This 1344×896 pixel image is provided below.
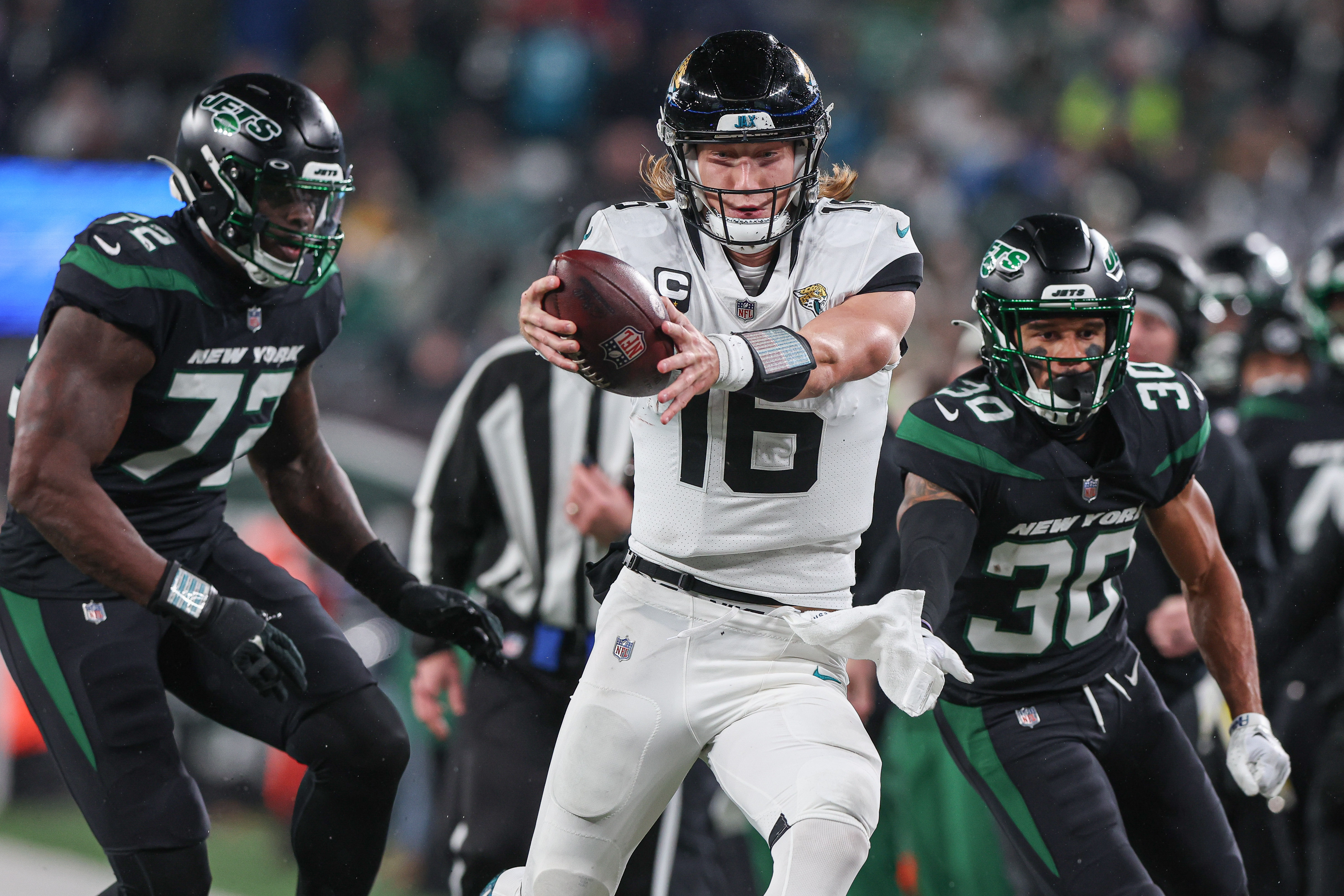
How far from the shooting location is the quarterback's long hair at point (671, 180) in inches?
111

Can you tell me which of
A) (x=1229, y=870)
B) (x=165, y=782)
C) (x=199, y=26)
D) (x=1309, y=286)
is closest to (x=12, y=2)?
(x=199, y=26)

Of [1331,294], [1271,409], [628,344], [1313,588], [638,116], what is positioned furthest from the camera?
[638,116]

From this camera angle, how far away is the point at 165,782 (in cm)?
283

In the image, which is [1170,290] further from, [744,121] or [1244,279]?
[744,121]

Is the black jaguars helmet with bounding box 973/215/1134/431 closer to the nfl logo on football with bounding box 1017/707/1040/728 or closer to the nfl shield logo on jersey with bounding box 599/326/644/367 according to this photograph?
the nfl logo on football with bounding box 1017/707/1040/728

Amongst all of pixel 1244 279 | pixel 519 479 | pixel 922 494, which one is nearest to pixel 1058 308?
pixel 922 494

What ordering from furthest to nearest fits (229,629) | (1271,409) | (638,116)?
(638,116) < (1271,409) < (229,629)

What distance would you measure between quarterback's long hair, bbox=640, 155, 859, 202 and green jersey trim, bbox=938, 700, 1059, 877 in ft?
3.75

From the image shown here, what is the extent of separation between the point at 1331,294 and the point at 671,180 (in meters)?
2.52

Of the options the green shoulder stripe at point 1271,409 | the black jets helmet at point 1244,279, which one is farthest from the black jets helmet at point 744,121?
the black jets helmet at point 1244,279

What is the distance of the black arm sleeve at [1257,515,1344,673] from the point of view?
13.2ft

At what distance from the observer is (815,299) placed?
2.57 metres

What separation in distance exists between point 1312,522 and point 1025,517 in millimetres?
1760

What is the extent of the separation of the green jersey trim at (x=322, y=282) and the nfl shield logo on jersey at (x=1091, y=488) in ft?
5.68
